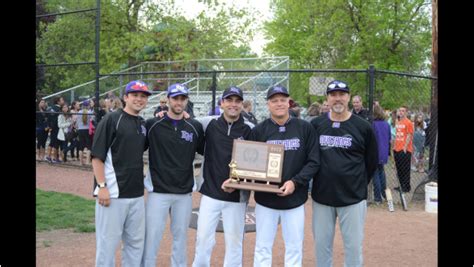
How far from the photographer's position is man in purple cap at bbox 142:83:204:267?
5.45 meters

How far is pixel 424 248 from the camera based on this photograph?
7.61 meters

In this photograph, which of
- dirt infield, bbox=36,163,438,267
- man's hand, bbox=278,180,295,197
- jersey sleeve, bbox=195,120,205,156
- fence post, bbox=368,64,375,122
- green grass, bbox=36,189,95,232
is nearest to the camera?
man's hand, bbox=278,180,295,197

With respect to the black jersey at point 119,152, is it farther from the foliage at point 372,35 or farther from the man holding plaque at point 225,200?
the foliage at point 372,35

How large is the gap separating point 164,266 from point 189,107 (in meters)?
7.61

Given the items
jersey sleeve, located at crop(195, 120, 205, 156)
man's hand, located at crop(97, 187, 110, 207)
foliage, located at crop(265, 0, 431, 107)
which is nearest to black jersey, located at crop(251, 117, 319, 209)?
jersey sleeve, located at crop(195, 120, 205, 156)

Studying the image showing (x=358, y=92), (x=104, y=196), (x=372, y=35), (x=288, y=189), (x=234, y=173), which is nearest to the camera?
(x=288, y=189)

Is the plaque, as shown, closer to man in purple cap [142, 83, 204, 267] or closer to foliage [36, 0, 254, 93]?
man in purple cap [142, 83, 204, 267]

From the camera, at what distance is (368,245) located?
7.77 m

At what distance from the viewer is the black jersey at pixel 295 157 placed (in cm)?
513

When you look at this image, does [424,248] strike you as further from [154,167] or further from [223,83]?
[223,83]

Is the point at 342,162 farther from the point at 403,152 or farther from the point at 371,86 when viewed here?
the point at 403,152

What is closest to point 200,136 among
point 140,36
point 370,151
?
point 370,151

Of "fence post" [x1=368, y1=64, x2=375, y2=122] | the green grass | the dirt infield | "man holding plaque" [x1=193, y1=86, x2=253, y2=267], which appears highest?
"fence post" [x1=368, y1=64, x2=375, y2=122]

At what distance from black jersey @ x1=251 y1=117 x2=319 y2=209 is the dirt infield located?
1.72 metres
